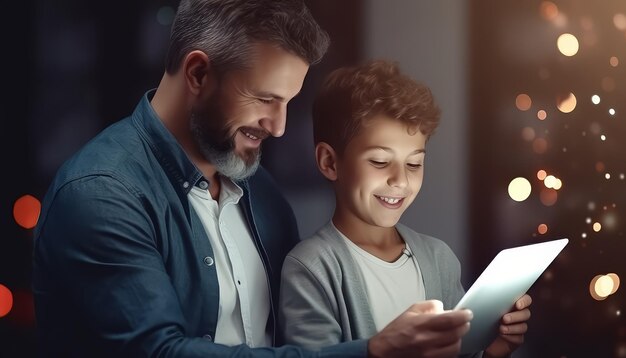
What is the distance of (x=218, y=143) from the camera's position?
1.30 m

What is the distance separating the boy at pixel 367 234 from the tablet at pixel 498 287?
0.05 metres

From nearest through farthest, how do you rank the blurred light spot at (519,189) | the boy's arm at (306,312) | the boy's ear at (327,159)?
the boy's arm at (306,312) < the boy's ear at (327,159) < the blurred light spot at (519,189)

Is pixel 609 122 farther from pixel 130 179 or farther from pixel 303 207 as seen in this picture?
pixel 130 179

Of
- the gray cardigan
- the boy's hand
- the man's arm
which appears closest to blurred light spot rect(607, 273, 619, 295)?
the boy's hand

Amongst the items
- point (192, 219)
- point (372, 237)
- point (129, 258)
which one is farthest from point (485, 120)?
point (129, 258)

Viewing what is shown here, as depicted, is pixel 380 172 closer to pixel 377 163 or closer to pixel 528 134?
pixel 377 163

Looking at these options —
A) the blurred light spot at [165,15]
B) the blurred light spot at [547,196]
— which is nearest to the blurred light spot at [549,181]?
the blurred light spot at [547,196]

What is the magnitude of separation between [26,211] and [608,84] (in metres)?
1.06

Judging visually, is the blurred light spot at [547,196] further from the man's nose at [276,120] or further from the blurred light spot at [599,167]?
the man's nose at [276,120]

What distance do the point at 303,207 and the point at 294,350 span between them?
1.26 feet

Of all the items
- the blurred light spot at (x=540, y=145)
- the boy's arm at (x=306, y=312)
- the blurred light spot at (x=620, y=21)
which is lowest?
the boy's arm at (x=306, y=312)

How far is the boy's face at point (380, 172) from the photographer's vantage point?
1274 millimetres

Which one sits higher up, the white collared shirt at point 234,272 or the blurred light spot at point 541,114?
the blurred light spot at point 541,114

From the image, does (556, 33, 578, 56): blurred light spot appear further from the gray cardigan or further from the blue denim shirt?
the blue denim shirt
